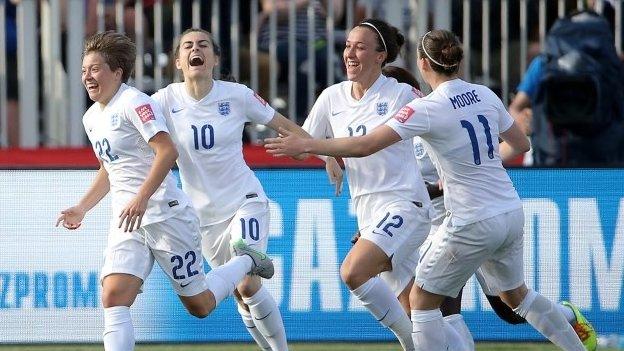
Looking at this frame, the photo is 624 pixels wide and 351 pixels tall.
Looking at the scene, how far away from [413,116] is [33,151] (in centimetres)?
498

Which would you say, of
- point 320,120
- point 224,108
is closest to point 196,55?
point 224,108

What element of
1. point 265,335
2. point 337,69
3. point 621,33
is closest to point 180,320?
point 265,335

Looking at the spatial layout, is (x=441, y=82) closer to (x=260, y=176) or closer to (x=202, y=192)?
(x=202, y=192)

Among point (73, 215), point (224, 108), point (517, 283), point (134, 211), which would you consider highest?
point (224, 108)

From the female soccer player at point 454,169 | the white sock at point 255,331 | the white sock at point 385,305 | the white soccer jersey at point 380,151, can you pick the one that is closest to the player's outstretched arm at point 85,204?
the female soccer player at point 454,169

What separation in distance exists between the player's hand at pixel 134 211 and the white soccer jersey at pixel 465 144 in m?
1.29

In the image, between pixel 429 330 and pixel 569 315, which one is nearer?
pixel 429 330

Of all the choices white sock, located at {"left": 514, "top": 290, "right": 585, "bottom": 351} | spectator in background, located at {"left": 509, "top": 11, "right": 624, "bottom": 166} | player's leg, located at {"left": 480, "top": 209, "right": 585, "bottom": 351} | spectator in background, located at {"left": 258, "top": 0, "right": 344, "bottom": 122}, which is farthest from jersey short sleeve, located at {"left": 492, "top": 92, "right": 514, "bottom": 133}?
spectator in background, located at {"left": 258, "top": 0, "right": 344, "bottom": 122}

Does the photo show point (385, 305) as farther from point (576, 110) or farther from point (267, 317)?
point (576, 110)

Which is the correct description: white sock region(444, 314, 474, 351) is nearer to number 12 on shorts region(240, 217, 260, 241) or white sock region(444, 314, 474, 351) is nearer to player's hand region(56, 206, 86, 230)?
number 12 on shorts region(240, 217, 260, 241)

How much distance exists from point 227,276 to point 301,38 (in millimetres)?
4668

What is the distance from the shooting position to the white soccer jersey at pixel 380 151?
8.98 m

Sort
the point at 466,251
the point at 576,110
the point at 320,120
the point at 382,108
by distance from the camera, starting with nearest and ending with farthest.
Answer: the point at 466,251 → the point at 382,108 → the point at 320,120 → the point at 576,110

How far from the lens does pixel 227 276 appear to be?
8680 millimetres
